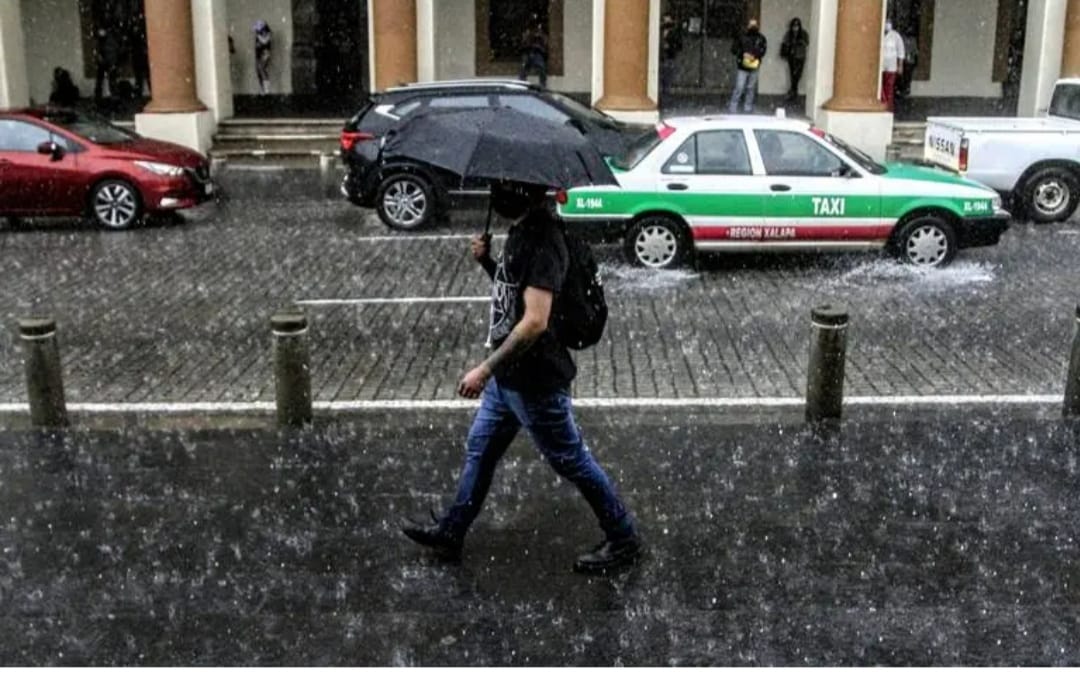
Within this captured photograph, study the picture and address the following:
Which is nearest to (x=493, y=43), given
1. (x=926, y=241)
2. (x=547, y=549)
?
(x=926, y=241)

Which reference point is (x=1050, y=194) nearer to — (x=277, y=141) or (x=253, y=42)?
(x=277, y=141)

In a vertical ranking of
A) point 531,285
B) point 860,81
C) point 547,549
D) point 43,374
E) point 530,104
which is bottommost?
point 547,549

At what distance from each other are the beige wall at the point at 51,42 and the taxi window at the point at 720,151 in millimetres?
17730

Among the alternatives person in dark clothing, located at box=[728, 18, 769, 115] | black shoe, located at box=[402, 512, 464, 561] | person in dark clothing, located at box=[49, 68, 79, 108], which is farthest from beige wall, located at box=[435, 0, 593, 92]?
black shoe, located at box=[402, 512, 464, 561]

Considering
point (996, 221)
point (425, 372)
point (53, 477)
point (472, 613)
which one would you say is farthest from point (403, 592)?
point (996, 221)

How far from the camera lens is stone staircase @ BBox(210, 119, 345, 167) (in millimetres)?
20922

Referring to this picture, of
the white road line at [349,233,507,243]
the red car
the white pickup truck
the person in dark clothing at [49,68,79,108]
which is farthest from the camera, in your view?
the person in dark clothing at [49,68,79,108]

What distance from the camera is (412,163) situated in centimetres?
1493

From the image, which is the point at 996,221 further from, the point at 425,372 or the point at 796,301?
the point at 425,372

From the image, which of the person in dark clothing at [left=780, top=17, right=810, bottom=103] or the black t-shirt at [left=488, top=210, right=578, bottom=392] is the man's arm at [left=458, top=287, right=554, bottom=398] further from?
the person in dark clothing at [left=780, top=17, right=810, bottom=103]

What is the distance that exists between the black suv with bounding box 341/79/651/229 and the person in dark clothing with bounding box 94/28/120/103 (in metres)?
11.1

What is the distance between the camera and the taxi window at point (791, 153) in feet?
39.7

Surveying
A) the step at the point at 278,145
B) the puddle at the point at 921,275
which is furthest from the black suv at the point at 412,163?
the step at the point at 278,145

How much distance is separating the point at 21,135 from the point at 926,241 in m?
11.1
